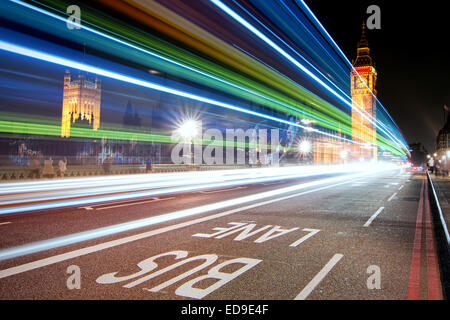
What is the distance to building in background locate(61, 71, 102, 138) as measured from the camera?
3189 cm

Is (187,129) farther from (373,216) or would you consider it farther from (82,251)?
(82,251)

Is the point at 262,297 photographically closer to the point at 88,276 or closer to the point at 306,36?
the point at 88,276

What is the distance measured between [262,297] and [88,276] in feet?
7.71

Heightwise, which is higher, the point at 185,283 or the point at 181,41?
the point at 181,41

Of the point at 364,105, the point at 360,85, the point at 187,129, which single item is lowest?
the point at 187,129

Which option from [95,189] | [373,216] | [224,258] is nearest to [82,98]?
[95,189]

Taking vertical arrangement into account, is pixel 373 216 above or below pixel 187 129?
below

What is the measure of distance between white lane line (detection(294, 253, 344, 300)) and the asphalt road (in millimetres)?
13

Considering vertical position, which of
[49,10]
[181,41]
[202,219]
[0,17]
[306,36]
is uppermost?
[306,36]

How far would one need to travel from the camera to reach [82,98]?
35.0 meters

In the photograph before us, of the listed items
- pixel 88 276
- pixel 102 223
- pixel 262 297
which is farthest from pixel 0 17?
pixel 262 297

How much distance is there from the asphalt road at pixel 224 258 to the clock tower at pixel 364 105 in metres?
62.8

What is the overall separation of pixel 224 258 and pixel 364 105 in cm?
15027
